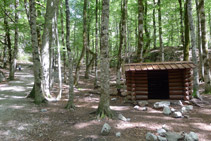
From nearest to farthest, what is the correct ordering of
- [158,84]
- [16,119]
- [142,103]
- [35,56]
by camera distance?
[16,119] → [35,56] → [142,103] → [158,84]

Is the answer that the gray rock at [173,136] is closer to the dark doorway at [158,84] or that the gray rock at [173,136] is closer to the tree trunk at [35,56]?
the dark doorway at [158,84]

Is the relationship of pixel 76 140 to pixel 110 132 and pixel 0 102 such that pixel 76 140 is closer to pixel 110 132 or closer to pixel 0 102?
pixel 110 132

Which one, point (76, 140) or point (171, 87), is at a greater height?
point (171, 87)

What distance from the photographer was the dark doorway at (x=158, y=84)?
33.6 ft

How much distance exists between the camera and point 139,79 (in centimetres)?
862

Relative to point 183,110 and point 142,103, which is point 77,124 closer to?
point 142,103

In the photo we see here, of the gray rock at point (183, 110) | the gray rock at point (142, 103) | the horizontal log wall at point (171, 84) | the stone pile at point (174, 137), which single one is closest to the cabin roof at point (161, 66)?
the horizontal log wall at point (171, 84)

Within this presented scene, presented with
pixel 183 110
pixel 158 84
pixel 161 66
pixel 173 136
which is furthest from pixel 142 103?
pixel 173 136

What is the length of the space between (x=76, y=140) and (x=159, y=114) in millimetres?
4105

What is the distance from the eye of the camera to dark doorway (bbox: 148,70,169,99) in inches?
403

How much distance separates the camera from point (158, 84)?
10648mm

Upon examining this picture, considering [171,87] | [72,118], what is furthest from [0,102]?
[171,87]

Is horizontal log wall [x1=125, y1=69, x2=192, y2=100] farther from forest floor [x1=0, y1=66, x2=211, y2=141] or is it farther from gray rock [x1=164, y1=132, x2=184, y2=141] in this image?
gray rock [x1=164, y1=132, x2=184, y2=141]

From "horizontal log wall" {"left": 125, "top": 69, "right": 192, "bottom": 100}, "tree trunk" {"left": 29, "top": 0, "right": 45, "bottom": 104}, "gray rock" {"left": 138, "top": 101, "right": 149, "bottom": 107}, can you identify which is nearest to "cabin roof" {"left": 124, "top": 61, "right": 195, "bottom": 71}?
"horizontal log wall" {"left": 125, "top": 69, "right": 192, "bottom": 100}
